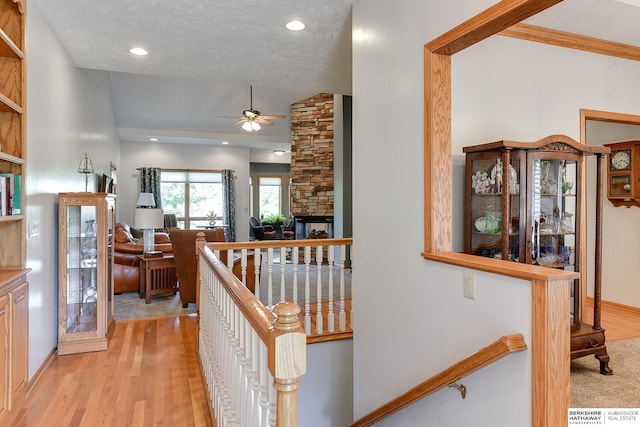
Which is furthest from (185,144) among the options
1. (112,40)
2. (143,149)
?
(112,40)

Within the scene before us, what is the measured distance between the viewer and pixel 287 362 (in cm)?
99

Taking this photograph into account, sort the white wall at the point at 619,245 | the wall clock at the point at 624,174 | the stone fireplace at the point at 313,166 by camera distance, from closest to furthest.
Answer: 1. the wall clock at the point at 624,174
2. the white wall at the point at 619,245
3. the stone fireplace at the point at 313,166

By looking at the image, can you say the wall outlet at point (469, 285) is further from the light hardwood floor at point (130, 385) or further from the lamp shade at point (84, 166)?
the lamp shade at point (84, 166)

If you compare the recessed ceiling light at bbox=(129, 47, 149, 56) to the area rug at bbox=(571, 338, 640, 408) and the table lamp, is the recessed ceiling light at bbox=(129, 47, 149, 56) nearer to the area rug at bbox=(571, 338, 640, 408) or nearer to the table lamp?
the table lamp

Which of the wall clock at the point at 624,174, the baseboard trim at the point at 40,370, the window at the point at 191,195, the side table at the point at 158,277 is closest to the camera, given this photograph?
the baseboard trim at the point at 40,370

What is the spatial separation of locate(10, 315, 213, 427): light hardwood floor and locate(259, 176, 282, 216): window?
10477mm

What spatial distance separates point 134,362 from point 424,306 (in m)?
2.45

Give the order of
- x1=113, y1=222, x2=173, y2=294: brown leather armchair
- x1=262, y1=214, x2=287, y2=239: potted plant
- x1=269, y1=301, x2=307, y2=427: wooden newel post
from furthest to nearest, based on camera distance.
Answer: x1=262, y1=214, x2=287, y2=239: potted plant, x1=113, y1=222, x2=173, y2=294: brown leather armchair, x1=269, y1=301, x2=307, y2=427: wooden newel post

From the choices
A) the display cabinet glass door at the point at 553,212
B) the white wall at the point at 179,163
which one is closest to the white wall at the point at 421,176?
the display cabinet glass door at the point at 553,212

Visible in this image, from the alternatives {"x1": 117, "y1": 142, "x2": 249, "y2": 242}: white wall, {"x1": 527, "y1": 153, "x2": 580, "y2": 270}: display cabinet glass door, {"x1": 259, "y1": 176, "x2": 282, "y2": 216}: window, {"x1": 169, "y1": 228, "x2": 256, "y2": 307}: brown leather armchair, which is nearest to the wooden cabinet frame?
{"x1": 527, "y1": 153, "x2": 580, "y2": 270}: display cabinet glass door

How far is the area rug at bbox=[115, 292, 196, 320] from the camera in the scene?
15.7 feet

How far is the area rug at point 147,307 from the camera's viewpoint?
4.80 metres

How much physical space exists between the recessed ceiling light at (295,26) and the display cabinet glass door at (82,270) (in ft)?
7.79

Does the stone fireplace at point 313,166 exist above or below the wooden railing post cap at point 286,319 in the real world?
above
